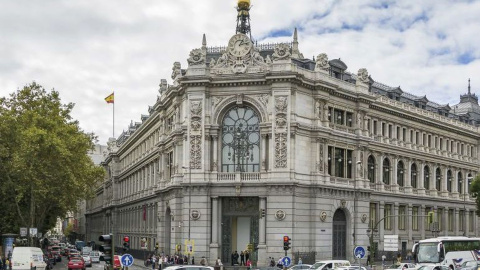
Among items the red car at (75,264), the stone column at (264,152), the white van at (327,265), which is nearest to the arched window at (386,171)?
the stone column at (264,152)

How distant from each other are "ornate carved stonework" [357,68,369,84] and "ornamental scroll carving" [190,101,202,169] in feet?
62.0

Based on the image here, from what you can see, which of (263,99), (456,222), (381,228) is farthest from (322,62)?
(456,222)

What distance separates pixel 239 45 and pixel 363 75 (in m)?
16.1

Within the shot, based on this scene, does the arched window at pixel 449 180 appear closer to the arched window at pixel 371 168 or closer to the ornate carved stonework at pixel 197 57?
the arched window at pixel 371 168

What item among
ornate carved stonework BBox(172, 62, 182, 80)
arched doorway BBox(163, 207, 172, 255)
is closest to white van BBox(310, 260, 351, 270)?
arched doorway BBox(163, 207, 172, 255)

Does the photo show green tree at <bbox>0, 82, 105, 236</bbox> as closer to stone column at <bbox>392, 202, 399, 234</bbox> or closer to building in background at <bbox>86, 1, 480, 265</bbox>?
building in background at <bbox>86, 1, 480, 265</bbox>

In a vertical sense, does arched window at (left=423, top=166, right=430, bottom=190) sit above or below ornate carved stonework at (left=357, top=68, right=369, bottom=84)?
below

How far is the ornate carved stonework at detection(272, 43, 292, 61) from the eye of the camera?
67.9 meters

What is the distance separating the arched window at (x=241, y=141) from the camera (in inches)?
2717

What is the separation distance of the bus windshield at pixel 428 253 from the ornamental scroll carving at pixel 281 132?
48.7 feet

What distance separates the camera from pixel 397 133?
8550cm

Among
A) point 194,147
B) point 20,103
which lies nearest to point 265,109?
point 194,147

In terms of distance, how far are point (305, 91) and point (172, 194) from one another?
691 inches

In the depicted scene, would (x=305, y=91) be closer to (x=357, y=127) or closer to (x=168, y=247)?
(x=357, y=127)
